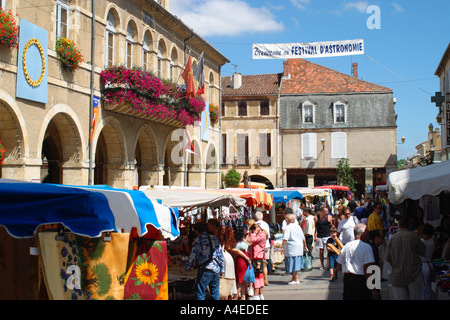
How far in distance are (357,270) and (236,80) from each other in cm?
3702

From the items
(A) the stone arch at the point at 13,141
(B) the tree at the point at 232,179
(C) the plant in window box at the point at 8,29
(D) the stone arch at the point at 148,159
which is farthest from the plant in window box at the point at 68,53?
(B) the tree at the point at 232,179

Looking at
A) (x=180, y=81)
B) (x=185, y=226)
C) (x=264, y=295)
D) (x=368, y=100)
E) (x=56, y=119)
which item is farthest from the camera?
(x=368, y=100)

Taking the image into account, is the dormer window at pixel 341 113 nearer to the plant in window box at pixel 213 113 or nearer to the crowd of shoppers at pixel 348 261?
the plant in window box at pixel 213 113

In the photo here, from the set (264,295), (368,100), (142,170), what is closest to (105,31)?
(142,170)

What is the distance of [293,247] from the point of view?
1212cm

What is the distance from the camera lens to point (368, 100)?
42.4 m

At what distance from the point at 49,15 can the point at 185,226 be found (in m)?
6.81

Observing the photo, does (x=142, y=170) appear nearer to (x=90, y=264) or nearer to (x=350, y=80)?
(x=90, y=264)

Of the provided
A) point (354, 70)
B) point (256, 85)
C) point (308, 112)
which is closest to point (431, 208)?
point (308, 112)

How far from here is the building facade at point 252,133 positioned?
4206 cm

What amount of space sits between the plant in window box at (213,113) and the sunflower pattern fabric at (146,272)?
2051 centimetres

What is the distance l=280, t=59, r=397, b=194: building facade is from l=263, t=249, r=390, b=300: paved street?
2877 centimetres

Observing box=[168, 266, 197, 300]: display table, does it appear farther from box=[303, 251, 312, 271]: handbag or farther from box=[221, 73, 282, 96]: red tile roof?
box=[221, 73, 282, 96]: red tile roof

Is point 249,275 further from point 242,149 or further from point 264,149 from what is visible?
point 264,149
